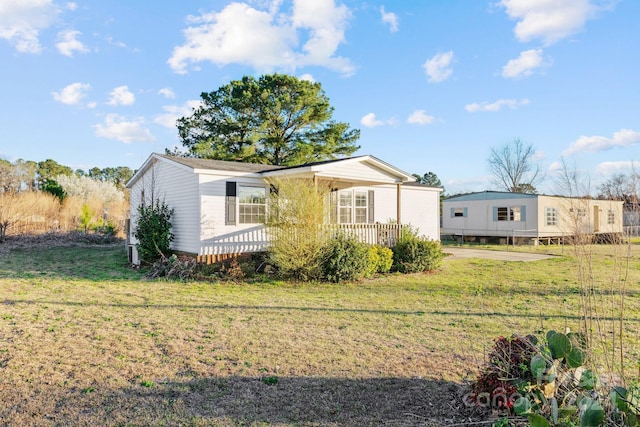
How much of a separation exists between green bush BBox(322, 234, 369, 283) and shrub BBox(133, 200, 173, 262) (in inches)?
218

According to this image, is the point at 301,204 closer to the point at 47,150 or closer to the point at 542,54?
the point at 542,54

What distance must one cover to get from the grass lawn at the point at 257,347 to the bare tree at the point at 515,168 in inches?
1408

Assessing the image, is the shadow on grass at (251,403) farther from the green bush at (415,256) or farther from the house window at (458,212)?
the house window at (458,212)

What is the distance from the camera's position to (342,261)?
1045cm

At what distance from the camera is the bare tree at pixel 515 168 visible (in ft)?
137

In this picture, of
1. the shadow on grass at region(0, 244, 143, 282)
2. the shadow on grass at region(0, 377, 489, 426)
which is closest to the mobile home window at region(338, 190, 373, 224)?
the shadow on grass at region(0, 244, 143, 282)

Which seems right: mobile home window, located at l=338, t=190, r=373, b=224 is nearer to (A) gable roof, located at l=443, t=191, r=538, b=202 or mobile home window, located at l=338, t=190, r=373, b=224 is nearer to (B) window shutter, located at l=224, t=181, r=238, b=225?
(B) window shutter, located at l=224, t=181, r=238, b=225

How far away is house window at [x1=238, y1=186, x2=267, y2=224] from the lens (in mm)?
12516

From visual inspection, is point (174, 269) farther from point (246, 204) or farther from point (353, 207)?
point (353, 207)

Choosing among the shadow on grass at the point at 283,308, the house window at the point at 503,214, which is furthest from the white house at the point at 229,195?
the house window at the point at 503,214

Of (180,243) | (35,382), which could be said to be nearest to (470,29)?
(180,243)

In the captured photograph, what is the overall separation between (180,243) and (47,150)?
39683 millimetres

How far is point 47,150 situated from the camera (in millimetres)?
42531

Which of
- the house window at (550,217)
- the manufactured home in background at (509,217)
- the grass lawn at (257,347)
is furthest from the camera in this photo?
the house window at (550,217)
